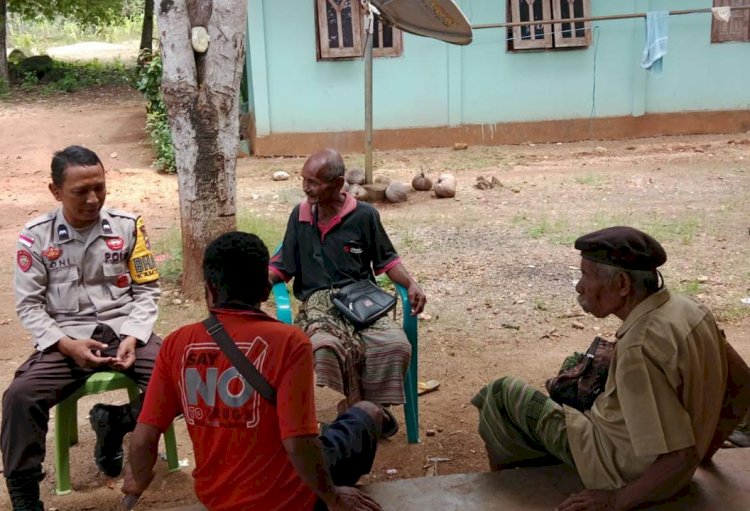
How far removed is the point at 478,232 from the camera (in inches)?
289

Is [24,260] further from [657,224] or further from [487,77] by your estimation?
[487,77]

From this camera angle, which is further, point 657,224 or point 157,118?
point 157,118

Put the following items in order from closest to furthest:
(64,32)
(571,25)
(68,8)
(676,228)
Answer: (676,228), (571,25), (68,8), (64,32)

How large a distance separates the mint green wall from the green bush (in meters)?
1.31

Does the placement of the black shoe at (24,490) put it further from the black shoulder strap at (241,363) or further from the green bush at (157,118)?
the green bush at (157,118)

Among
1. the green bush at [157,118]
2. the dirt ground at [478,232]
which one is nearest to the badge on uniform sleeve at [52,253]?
the dirt ground at [478,232]

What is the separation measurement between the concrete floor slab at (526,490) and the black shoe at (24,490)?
4.03ft

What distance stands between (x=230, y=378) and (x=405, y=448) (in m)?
1.76

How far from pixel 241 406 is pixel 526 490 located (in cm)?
107

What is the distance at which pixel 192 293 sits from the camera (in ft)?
18.4

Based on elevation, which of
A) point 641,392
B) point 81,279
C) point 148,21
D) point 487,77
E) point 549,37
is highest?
point 148,21

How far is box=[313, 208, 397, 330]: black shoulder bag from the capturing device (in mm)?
3564

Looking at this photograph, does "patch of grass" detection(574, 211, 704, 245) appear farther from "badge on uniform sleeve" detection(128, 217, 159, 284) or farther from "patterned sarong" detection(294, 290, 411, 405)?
"badge on uniform sleeve" detection(128, 217, 159, 284)


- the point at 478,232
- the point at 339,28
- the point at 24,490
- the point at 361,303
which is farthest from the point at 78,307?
the point at 339,28
